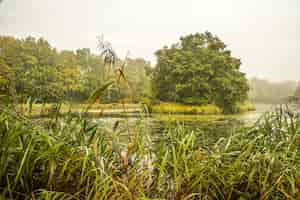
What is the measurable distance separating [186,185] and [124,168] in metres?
0.29

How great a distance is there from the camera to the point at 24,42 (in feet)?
6.35

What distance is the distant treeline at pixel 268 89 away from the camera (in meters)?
1.92

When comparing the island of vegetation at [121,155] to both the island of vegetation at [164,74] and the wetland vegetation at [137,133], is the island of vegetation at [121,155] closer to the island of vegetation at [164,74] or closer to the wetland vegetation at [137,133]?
the wetland vegetation at [137,133]

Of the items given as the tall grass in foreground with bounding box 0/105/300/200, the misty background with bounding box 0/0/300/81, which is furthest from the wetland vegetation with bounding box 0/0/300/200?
the misty background with bounding box 0/0/300/81

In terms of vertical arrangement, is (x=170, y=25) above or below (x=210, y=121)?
above

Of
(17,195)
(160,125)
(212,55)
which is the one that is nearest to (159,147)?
(160,125)

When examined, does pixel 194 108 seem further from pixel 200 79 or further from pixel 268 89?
pixel 268 89

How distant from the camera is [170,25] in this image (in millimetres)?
2189

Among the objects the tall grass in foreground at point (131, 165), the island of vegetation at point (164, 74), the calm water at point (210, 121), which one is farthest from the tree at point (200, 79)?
the tall grass in foreground at point (131, 165)

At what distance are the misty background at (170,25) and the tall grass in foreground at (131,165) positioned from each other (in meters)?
1.09

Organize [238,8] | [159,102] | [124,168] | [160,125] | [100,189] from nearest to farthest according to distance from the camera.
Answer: [100,189] < [124,168] < [160,125] < [159,102] < [238,8]

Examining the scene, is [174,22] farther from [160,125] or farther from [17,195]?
[17,195]

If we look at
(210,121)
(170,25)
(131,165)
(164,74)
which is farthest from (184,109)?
(131,165)

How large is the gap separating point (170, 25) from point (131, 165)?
62.2 inches
